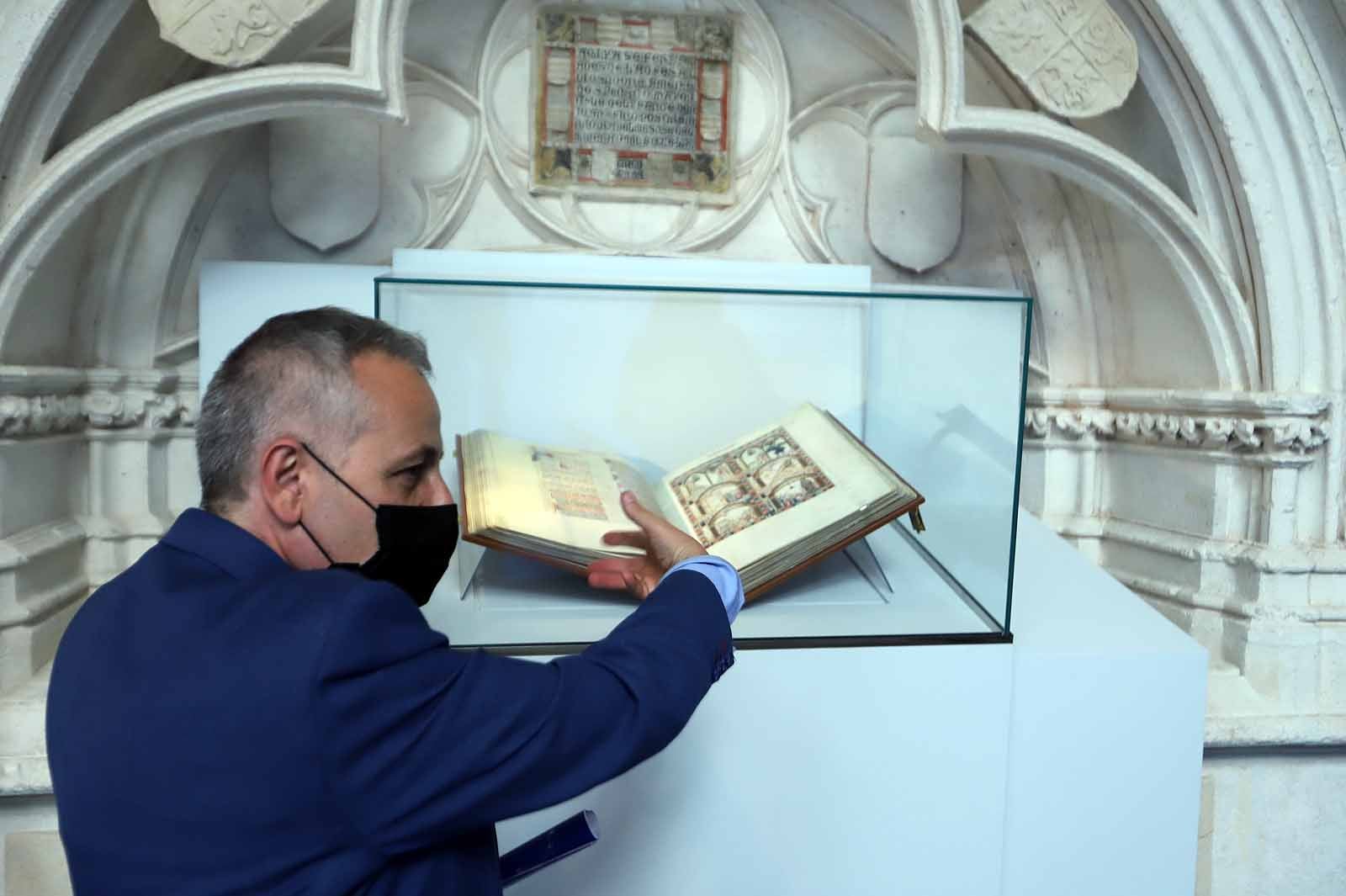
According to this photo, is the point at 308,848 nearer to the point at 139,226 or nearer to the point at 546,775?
the point at 546,775

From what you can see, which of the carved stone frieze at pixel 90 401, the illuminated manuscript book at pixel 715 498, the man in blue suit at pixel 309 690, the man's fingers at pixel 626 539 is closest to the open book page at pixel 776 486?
the illuminated manuscript book at pixel 715 498

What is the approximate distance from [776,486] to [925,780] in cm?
55

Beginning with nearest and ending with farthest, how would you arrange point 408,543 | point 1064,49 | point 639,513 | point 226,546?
point 226,546 → point 408,543 → point 639,513 → point 1064,49

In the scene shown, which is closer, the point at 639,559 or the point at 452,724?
the point at 452,724

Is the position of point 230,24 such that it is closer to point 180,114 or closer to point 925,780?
point 180,114

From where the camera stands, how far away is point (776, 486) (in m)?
1.92

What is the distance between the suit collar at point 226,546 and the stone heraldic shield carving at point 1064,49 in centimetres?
194

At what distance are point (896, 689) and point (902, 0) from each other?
2000 mm

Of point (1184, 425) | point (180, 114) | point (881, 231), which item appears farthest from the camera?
point (881, 231)

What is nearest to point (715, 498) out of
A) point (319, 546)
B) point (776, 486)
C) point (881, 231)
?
point (776, 486)

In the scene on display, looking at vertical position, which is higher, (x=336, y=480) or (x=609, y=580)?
(x=336, y=480)

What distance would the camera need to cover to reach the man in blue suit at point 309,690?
3.39ft

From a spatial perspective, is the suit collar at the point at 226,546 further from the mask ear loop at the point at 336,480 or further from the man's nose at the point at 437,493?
the man's nose at the point at 437,493

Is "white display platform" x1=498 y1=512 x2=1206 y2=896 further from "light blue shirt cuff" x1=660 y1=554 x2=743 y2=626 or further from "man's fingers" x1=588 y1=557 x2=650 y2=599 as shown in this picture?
"light blue shirt cuff" x1=660 y1=554 x2=743 y2=626
